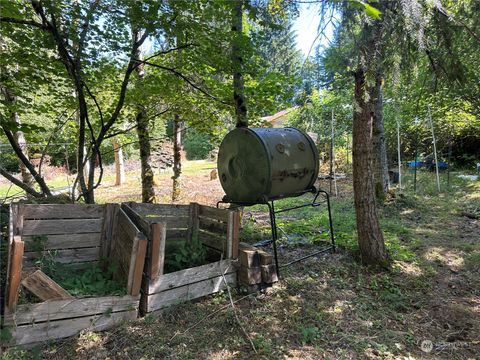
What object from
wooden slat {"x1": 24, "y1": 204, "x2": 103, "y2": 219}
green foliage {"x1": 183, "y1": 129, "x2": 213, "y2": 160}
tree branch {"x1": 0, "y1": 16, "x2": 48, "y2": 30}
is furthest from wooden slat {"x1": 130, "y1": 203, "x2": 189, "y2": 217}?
green foliage {"x1": 183, "y1": 129, "x2": 213, "y2": 160}

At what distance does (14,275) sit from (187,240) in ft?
6.05

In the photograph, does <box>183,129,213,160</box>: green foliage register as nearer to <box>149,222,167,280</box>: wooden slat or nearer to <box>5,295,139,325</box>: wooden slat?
<box>149,222,167,280</box>: wooden slat

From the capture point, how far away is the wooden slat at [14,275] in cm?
222

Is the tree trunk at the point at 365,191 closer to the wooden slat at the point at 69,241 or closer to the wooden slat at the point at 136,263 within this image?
the wooden slat at the point at 136,263

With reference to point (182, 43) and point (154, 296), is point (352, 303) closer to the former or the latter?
point (154, 296)

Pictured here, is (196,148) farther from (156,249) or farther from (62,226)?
(156,249)

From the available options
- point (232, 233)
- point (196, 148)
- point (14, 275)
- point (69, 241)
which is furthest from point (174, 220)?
point (196, 148)

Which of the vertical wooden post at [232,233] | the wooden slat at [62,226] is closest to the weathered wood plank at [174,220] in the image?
the wooden slat at [62,226]

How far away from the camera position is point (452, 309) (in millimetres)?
3055

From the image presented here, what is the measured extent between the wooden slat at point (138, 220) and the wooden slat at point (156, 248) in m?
0.11

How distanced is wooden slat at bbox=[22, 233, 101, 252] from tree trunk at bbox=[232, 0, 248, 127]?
2968 millimetres

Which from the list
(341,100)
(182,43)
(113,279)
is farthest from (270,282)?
(341,100)

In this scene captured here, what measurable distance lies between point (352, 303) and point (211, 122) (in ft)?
14.0

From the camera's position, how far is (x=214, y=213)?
11.8ft
